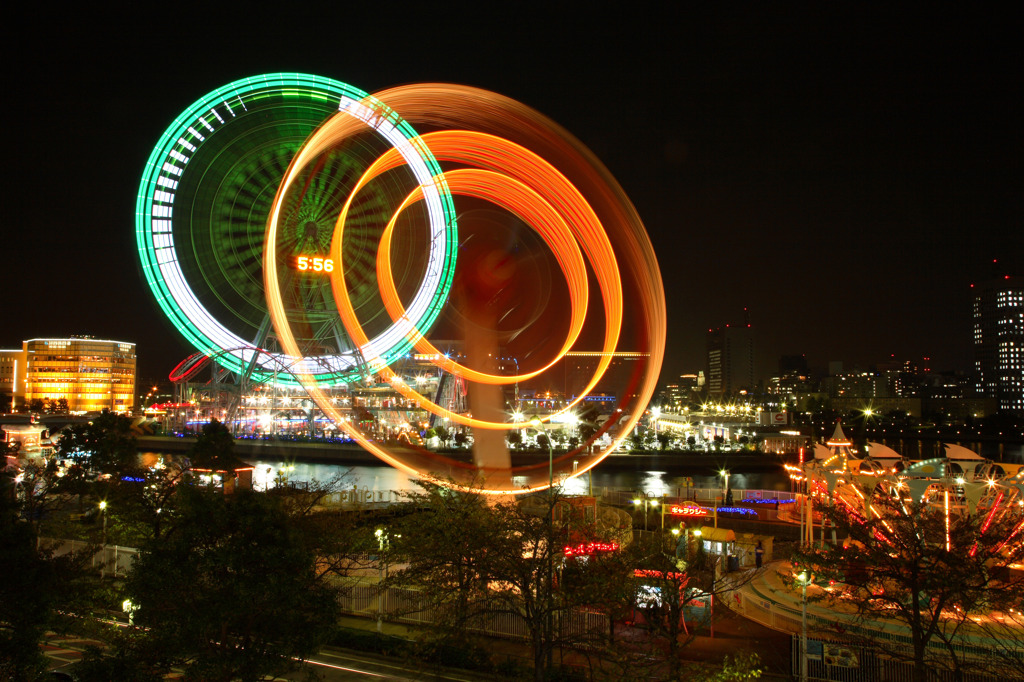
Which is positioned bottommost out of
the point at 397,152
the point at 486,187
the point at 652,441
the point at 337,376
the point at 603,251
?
the point at 652,441

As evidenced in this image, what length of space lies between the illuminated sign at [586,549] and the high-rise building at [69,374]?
241 feet

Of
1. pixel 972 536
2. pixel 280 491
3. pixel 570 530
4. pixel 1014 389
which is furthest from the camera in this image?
pixel 1014 389

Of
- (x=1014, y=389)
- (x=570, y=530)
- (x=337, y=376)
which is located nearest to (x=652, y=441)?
(x=337, y=376)

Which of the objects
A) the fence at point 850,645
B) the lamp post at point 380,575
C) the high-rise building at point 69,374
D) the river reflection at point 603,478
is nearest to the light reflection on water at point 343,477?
the river reflection at point 603,478

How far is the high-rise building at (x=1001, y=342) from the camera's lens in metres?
79.4

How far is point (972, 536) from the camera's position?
6676 mm

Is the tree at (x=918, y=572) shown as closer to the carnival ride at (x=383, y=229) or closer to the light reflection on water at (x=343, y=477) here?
the carnival ride at (x=383, y=229)

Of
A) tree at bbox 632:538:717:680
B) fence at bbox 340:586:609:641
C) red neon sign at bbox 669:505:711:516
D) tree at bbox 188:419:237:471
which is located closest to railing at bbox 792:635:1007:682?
tree at bbox 632:538:717:680

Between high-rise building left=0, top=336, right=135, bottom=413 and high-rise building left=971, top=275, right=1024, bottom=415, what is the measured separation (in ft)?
317

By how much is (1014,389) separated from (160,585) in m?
94.8

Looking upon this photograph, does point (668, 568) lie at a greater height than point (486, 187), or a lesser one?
lesser

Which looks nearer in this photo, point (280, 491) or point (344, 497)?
point (280, 491)

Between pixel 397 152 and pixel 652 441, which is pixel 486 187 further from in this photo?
pixel 652 441

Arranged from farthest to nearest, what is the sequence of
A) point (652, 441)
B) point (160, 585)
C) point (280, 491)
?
point (652, 441)
point (280, 491)
point (160, 585)
